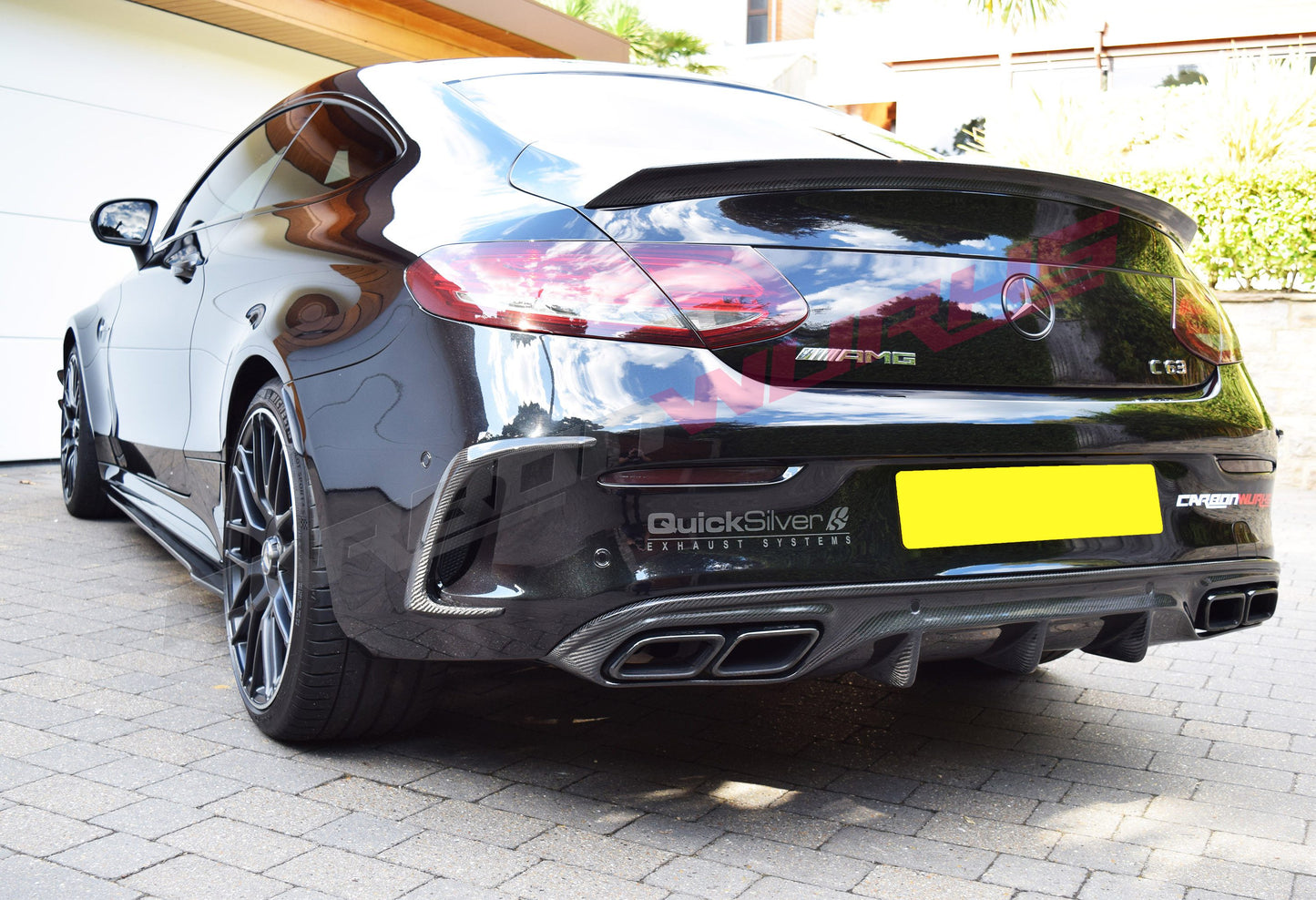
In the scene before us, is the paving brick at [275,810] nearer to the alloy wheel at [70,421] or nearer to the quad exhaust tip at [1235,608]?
the quad exhaust tip at [1235,608]

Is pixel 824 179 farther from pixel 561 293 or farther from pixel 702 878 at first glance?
pixel 702 878

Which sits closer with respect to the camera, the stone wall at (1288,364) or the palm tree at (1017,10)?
the stone wall at (1288,364)

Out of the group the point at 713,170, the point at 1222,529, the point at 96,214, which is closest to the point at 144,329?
the point at 96,214

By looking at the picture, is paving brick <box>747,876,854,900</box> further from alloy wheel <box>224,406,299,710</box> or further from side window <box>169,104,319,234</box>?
side window <box>169,104,319,234</box>

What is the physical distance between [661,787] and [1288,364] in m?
7.24

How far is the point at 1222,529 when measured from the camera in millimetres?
2541

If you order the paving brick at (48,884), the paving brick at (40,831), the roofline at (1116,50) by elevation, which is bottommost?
the paving brick at (40,831)

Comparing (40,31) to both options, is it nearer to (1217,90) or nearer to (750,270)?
(750,270)

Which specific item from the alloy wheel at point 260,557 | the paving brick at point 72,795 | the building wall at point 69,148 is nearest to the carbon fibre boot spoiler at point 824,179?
the alloy wheel at point 260,557

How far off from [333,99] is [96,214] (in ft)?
5.96

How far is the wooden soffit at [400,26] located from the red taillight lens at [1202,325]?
22.1ft

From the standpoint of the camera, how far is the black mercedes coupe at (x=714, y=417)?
2.08 m

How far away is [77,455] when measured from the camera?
5203 millimetres

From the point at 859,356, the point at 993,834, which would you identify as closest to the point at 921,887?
the point at 993,834
